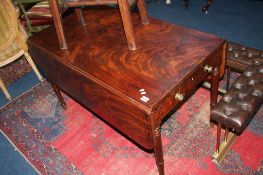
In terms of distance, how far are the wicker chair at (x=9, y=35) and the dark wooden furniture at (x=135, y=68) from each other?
87 cm

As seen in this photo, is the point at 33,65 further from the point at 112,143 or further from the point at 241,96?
the point at 241,96

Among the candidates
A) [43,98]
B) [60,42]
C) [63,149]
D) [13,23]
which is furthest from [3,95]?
[60,42]

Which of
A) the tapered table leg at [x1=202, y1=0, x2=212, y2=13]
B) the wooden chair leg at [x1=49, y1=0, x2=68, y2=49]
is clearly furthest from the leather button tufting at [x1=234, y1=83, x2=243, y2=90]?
the tapered table leg at [x1=202, y1=0, x2=212, y2=13]

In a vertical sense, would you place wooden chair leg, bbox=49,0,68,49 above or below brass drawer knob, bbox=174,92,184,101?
above

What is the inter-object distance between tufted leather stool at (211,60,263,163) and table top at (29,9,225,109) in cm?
41

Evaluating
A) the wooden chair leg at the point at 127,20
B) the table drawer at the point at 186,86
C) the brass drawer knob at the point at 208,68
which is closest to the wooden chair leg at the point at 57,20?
the wooden chair leg at the point at 127,20

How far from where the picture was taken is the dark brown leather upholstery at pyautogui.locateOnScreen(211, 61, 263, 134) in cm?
178

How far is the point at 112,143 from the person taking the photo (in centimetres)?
245

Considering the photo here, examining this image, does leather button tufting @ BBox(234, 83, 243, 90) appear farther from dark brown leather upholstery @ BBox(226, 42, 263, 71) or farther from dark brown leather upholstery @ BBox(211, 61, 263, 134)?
dark brown leather upholstery @ BBox(226, 42, 263, 71)

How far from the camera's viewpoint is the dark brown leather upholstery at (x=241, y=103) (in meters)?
1.78

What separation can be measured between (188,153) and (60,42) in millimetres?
1374

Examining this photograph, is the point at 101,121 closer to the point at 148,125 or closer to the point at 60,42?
the point at 60,42

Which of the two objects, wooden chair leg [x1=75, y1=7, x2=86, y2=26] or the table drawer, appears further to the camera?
wooden chair leg [x1=75, y1=7, x2=86, y2=26]

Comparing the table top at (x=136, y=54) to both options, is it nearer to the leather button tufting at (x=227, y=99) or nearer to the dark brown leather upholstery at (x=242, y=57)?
the leather button tufting at (x=227, y=99)
